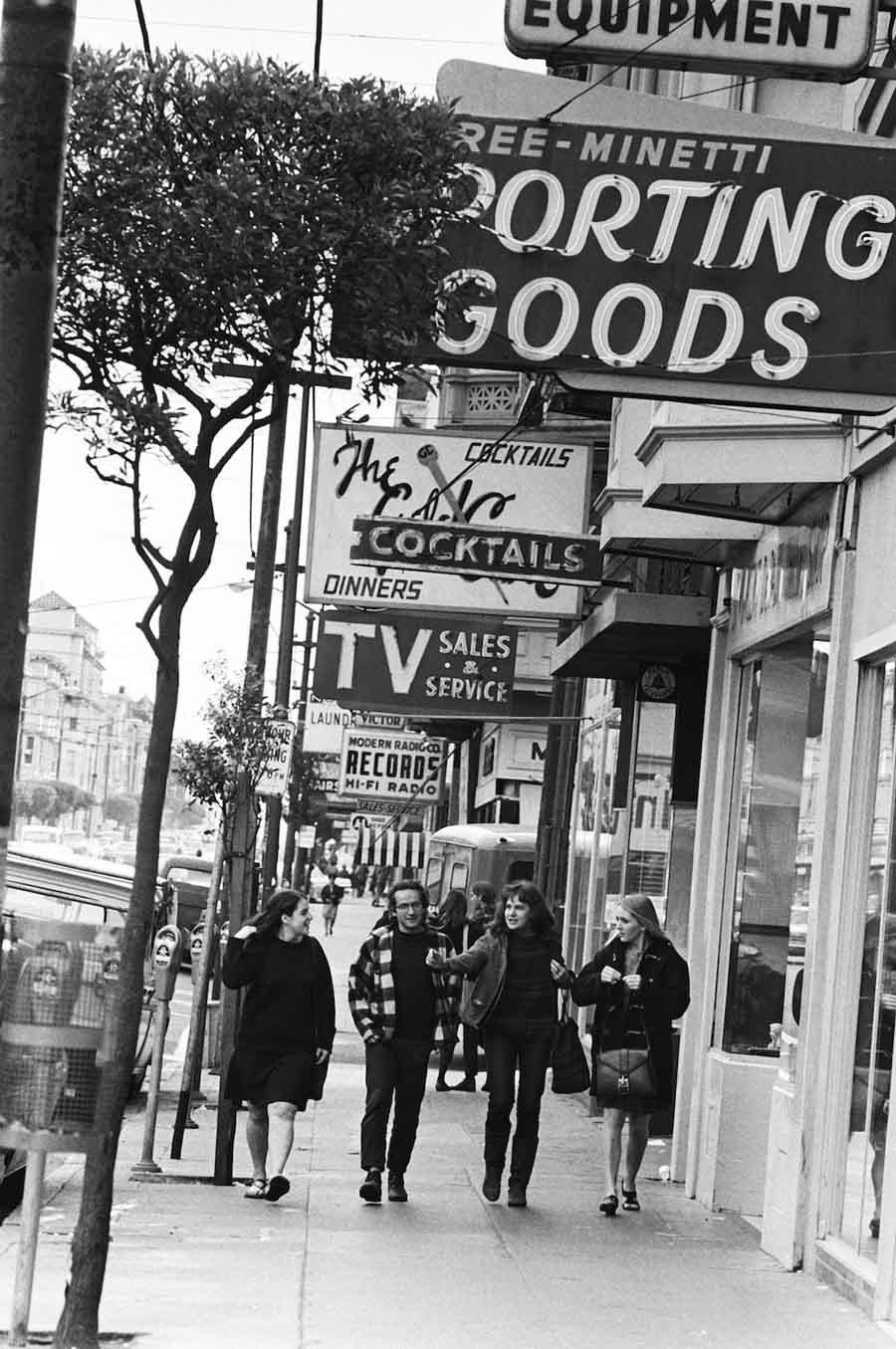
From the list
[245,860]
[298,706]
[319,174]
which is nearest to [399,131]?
[319,174]

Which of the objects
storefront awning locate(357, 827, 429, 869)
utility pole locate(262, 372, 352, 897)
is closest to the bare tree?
utility pole locate(262, 372, 352, 897)

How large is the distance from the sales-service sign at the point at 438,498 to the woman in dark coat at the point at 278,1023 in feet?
12.2

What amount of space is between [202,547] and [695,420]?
3.85 metres

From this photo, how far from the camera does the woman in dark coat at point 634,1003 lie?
12000 mm

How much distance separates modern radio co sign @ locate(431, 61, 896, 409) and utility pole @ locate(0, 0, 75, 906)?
2518 mm

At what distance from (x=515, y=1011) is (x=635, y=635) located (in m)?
3.75

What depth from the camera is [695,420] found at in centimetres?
1116

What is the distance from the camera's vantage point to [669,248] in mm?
8633

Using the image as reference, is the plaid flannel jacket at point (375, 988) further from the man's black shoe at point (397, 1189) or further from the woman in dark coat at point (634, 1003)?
the woman in dark coat at point (634, 1003)

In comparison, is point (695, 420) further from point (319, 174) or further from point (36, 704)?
point (36, 704)

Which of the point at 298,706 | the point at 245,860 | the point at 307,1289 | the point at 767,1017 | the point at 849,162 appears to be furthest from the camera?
the point at 298,706

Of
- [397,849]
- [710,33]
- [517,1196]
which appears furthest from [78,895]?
[397,849]

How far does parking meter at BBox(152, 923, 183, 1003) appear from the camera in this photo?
14.0 m

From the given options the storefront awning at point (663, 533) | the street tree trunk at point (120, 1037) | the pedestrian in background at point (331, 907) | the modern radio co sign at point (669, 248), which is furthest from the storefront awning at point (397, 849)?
the street tree trunk at point (120, 1037)
